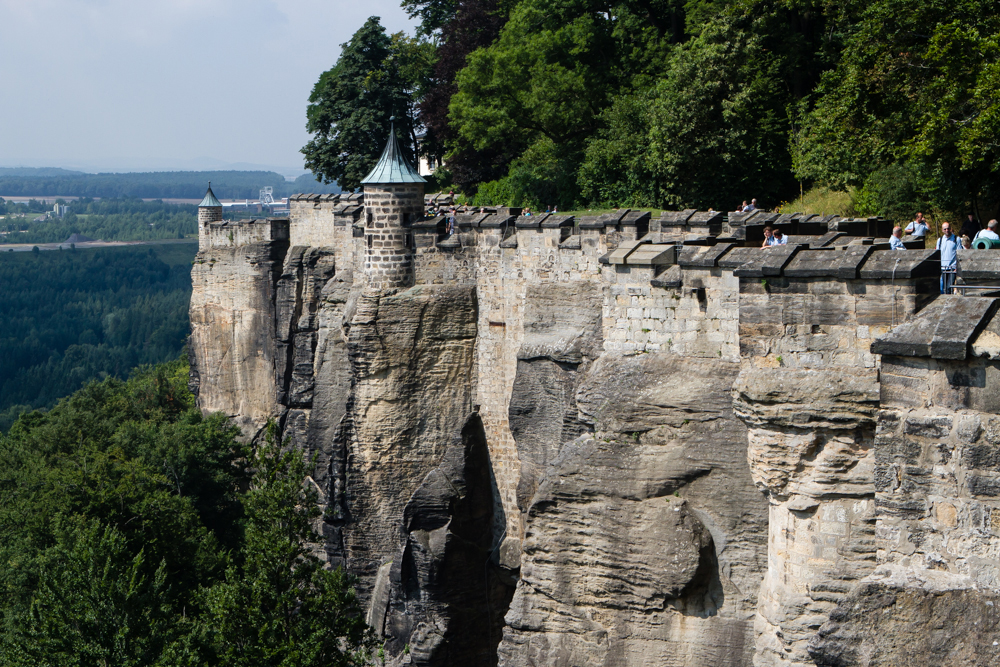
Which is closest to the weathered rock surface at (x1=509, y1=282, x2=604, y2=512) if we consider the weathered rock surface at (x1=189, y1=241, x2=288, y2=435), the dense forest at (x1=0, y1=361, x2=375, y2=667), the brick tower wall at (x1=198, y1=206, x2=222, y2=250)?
the dense forest at (x1=0, y1=361, x2=375, y2=667)

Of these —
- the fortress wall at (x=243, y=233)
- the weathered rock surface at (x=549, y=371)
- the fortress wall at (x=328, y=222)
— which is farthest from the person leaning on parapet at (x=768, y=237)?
the fortress wall at (x=243, y=233)

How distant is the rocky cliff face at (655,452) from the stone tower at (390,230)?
1.26 ft

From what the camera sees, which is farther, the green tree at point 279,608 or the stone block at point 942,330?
Answer: the green tree at point 279,608

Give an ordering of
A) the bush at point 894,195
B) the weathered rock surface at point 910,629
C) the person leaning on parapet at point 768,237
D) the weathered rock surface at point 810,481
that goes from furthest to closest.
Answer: the bush at point 894,195 < the person leaning on parapet at point 768,237 < the weathered rock surface at point 810,481 < the weathered rock surface at point 910,629

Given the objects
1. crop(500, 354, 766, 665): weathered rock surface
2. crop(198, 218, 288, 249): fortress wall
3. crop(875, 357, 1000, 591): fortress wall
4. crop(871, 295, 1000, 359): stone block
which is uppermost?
crop(198, 218, 288, 249): fortress wall

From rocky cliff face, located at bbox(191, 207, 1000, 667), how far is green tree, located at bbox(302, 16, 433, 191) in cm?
1464

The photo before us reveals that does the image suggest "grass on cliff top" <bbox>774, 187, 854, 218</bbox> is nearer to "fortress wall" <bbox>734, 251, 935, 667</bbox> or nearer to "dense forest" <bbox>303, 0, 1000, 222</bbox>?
"dense forest" <bbox>303, 0, 1000, 222</bbox>

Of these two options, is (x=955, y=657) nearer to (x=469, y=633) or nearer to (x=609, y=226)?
(x=609, y=226)

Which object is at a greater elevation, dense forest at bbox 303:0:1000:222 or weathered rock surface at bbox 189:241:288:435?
dense forest at bbox 303:0:1000:222

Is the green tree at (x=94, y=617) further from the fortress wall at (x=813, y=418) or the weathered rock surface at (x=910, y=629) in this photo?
the weathered rock surface at (x=910, y=629)

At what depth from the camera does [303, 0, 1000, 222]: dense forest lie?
2170 cm

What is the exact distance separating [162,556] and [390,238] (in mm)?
11204

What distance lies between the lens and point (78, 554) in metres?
23.8

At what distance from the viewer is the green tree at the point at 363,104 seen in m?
47.4
